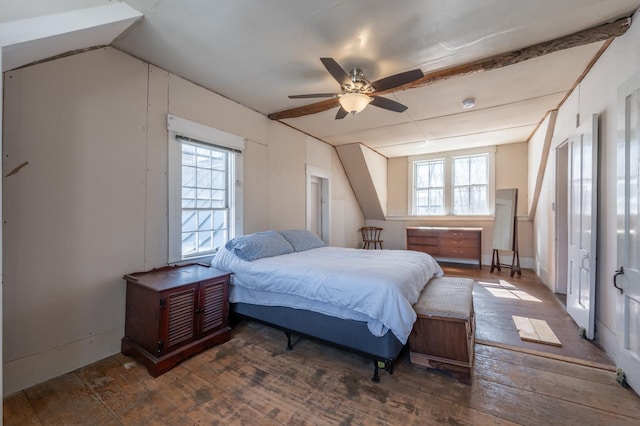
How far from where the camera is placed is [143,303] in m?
2.22

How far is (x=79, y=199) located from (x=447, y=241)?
6.11m

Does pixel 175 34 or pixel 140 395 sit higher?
pixel 175 34

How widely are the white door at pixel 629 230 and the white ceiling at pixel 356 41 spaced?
2.54 ft

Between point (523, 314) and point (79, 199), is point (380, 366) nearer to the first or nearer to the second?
point (523, 314)

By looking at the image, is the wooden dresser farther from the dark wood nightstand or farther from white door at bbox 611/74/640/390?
the dark wood nightstand

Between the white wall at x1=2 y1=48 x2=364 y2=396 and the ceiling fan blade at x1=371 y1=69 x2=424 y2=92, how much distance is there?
2.08 meters

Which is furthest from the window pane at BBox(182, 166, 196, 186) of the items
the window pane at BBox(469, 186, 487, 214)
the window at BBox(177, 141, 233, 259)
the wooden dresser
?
the window pane at BBox(469, 186, 487, 214)

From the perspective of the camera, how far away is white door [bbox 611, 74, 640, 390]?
1790mm

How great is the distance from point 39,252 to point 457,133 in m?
5.79

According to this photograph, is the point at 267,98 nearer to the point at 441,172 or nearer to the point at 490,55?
the point at 490,55

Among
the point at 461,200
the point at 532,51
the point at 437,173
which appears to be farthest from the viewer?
the point at 437,173

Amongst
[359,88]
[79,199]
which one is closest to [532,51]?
[359,88]

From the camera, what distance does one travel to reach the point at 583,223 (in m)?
2.59

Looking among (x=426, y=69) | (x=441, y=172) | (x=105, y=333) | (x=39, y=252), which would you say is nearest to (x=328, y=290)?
(x=105, y=333)
